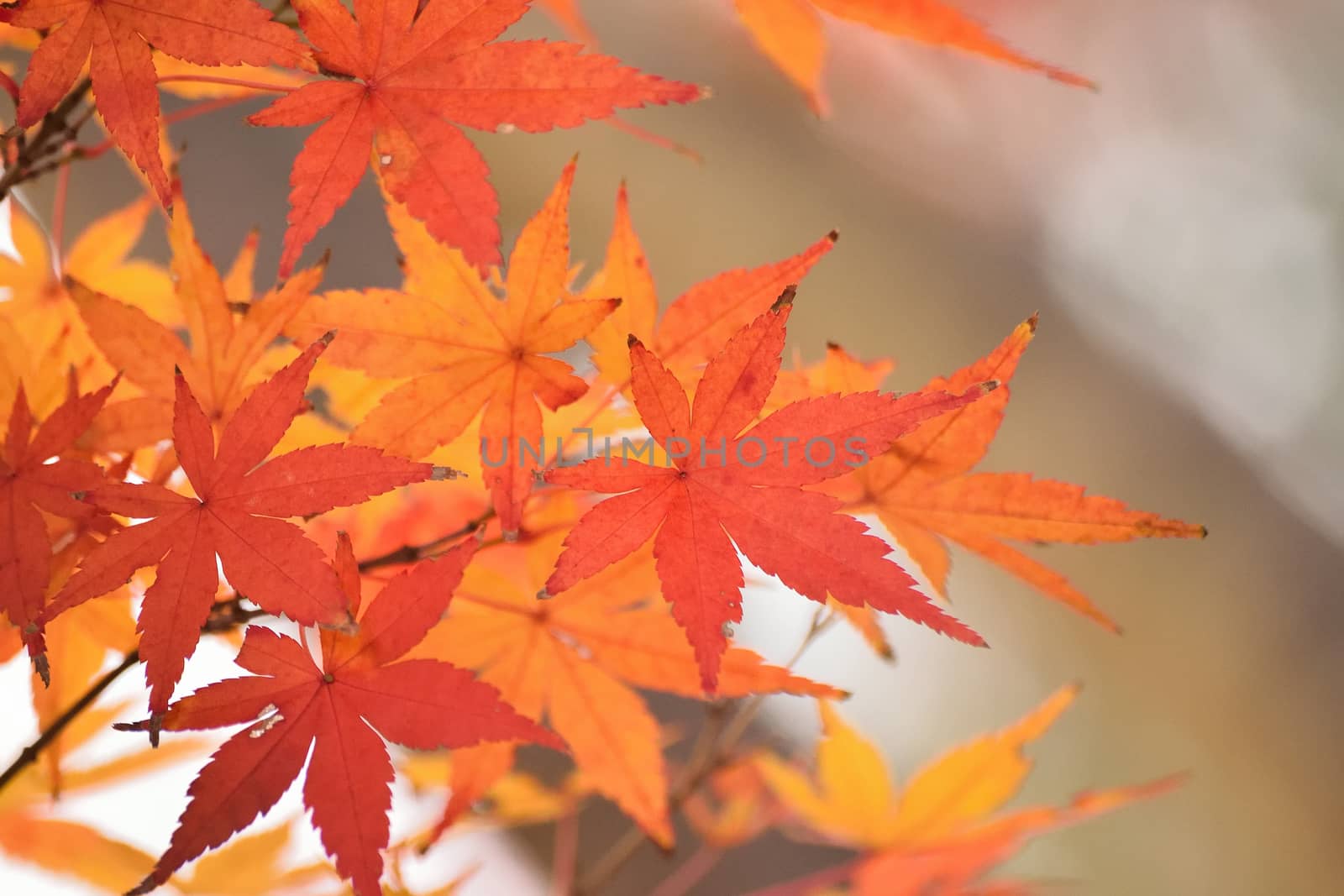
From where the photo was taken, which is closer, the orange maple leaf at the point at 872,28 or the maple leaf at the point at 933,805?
the orange maple leaf at the point at 872,28

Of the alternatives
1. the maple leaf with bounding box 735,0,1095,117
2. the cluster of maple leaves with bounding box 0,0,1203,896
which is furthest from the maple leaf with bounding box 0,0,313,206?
the maple leaf with bounding box 735,0,1095,117

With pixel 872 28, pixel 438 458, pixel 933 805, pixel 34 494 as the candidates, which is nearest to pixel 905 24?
pixel 872 28

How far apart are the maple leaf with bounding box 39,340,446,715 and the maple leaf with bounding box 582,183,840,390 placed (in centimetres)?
11

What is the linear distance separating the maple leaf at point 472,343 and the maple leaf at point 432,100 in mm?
33

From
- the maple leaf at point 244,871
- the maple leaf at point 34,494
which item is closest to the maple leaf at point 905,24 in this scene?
the maple leaf at point 34,494

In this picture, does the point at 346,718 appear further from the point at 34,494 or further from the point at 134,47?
the point at 134,47

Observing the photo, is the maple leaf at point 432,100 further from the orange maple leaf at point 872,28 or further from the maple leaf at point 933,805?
the maple leaf at point 933,805

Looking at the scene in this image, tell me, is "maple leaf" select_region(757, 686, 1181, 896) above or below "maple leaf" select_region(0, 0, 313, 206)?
below

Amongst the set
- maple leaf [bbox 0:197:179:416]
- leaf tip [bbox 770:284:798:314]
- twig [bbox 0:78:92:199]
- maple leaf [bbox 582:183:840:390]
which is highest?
maple leaf [bbox 0:197:179:416]

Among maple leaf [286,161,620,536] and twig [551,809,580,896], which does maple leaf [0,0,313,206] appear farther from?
twig [551,809,580,896]

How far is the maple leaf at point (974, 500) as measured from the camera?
1.22ft

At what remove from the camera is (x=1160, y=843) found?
1697 millimetres

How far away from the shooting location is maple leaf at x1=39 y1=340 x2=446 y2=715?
0.32m

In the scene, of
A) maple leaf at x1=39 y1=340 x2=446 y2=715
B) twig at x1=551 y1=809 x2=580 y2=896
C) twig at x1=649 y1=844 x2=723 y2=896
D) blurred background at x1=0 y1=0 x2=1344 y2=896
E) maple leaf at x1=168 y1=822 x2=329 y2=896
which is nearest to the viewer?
maple leaf at x1=39 y1=340 x2=446 y2=715
